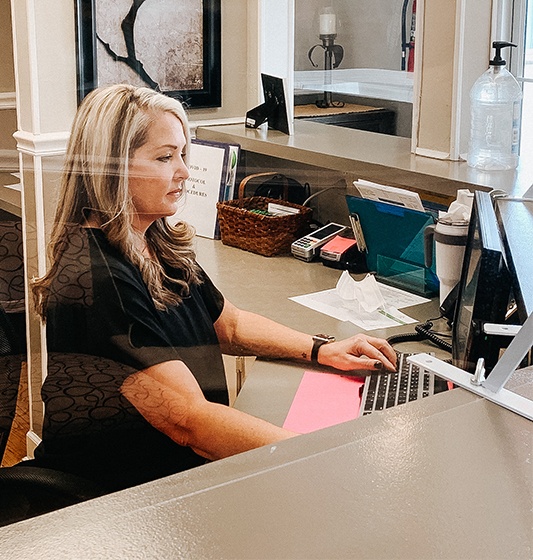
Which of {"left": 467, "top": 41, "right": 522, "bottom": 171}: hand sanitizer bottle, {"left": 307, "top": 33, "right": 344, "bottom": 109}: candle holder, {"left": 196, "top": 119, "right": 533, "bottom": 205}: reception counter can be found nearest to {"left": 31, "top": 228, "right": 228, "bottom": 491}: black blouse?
{"left": 196, "top": 119, "right": 533, "bottom": 205}: reception counter

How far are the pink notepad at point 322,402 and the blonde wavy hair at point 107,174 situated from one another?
0.23 metres

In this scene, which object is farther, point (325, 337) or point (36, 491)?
point (325, 337)

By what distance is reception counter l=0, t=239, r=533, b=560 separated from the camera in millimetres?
747

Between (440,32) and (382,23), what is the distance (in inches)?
48.8

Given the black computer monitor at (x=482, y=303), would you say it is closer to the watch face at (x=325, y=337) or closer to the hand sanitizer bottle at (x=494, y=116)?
the watch face at (x=325, y=337)

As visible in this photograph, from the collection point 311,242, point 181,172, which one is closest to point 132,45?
point 181,172

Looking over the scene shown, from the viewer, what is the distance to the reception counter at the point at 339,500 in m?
0.75

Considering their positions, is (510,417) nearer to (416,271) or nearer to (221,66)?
(416,271)

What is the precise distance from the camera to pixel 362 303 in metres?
1.20

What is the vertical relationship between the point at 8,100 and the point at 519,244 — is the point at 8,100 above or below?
above

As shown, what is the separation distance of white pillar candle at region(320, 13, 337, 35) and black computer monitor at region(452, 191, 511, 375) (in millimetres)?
2171

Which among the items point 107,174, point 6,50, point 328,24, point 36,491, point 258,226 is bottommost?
point 36,491

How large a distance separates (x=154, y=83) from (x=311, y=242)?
368 millimetres

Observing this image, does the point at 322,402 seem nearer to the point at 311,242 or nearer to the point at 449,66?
the point at 311,242
